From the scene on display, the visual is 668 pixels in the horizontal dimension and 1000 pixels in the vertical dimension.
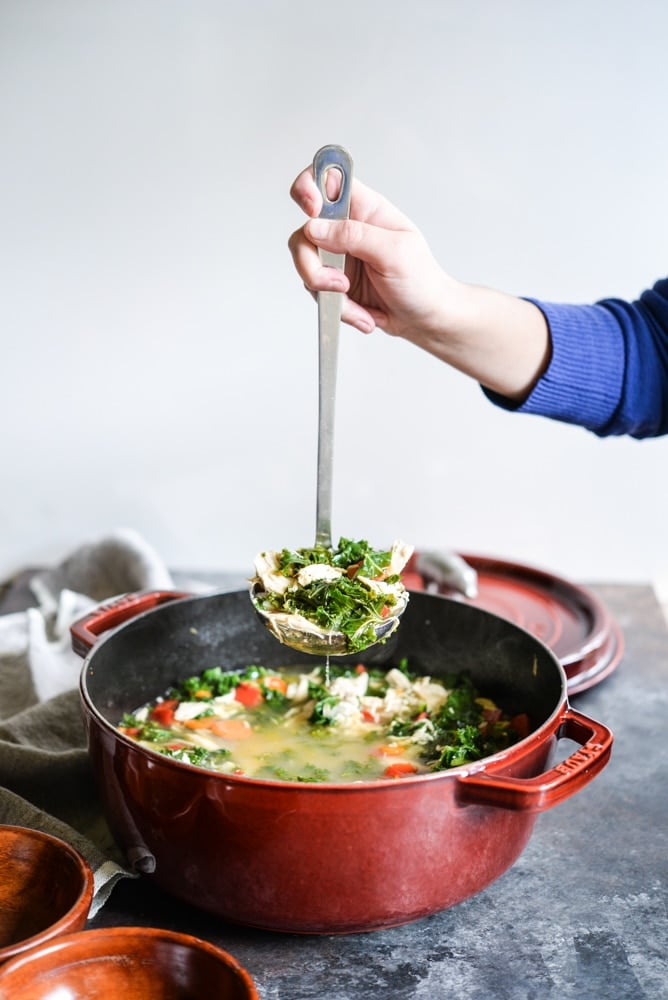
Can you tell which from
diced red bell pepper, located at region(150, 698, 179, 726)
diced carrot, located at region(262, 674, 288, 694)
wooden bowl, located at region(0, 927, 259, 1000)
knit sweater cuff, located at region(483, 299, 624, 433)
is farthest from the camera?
knit sweater cuff, located at region(483, 299, 624, 433)

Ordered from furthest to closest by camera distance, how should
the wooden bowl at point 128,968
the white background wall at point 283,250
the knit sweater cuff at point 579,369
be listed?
the white background wall at point 283,250 → the knit sweater cuff at point 579,369 → the wooden bowl at point 128,968

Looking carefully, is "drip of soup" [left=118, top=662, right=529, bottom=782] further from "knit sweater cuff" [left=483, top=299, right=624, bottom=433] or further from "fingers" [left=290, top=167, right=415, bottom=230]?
"fingers" [left=290, top=167, right=415, bottom=230]

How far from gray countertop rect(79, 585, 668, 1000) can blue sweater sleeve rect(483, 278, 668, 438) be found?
2.24ft

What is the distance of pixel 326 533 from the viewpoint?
1.50 metres

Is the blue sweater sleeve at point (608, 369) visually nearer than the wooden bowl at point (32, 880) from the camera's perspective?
No

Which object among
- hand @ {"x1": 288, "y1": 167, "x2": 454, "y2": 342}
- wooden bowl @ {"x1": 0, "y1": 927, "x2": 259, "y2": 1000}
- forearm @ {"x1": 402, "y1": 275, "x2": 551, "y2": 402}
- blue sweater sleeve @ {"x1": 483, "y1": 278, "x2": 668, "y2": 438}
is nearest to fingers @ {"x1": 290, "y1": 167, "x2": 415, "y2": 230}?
hand @ {"x1": 288, "y1": 167, "x2": 454, "y2": 342}

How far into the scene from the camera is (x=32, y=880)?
42.7 inches

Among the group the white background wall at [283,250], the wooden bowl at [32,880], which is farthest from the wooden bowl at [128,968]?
the white background wall at [283,250]

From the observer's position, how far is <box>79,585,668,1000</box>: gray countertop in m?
1.13

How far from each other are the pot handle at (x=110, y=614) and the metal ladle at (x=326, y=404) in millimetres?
275

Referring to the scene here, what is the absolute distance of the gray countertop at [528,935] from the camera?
3.70 feet

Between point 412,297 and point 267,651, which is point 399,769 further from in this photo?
point 412,297

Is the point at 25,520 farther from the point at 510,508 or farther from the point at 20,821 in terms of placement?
the point at 20,821

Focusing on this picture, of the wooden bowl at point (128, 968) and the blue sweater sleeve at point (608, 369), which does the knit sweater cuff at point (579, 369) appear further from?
the wooden bowl at point (128, 968)
